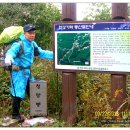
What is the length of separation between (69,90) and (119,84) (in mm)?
899

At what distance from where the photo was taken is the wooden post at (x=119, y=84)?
6016 millimetres

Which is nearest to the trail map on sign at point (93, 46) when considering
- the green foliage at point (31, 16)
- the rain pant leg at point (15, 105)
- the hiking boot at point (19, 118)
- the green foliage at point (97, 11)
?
the rain pant leg at point (15, 105)

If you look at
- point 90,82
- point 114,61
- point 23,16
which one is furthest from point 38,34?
point 114,61

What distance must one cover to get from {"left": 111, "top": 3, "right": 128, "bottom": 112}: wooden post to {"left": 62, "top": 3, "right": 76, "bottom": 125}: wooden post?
0.71m

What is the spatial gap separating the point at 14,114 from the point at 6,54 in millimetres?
1137

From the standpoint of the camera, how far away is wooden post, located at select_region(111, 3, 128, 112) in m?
6.02

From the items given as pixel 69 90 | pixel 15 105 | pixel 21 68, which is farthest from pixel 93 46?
pixel 15 105

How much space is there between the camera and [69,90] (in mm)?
6402

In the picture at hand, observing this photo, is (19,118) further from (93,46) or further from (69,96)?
(93,46)

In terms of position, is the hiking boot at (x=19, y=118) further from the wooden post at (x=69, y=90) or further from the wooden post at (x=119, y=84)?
the wooden post at (x=119, y=84)

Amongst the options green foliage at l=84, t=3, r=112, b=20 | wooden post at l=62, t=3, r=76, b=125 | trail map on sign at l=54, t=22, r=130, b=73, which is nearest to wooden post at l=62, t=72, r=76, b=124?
wooden post at l=62, t=3, r=76, b=125

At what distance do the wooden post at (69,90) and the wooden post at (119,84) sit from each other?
28.0 inches

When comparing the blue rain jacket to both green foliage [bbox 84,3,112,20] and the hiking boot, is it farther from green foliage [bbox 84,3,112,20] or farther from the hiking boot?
green foliage [bbox 84,3,112,20]

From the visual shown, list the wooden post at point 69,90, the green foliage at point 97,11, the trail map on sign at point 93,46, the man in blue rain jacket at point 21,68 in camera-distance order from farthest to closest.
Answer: the green foliage at point 97,11
the man in blue rain jacket at point 21,68
the wooden post at point 69,90
the trail map on sign at point 93,46
